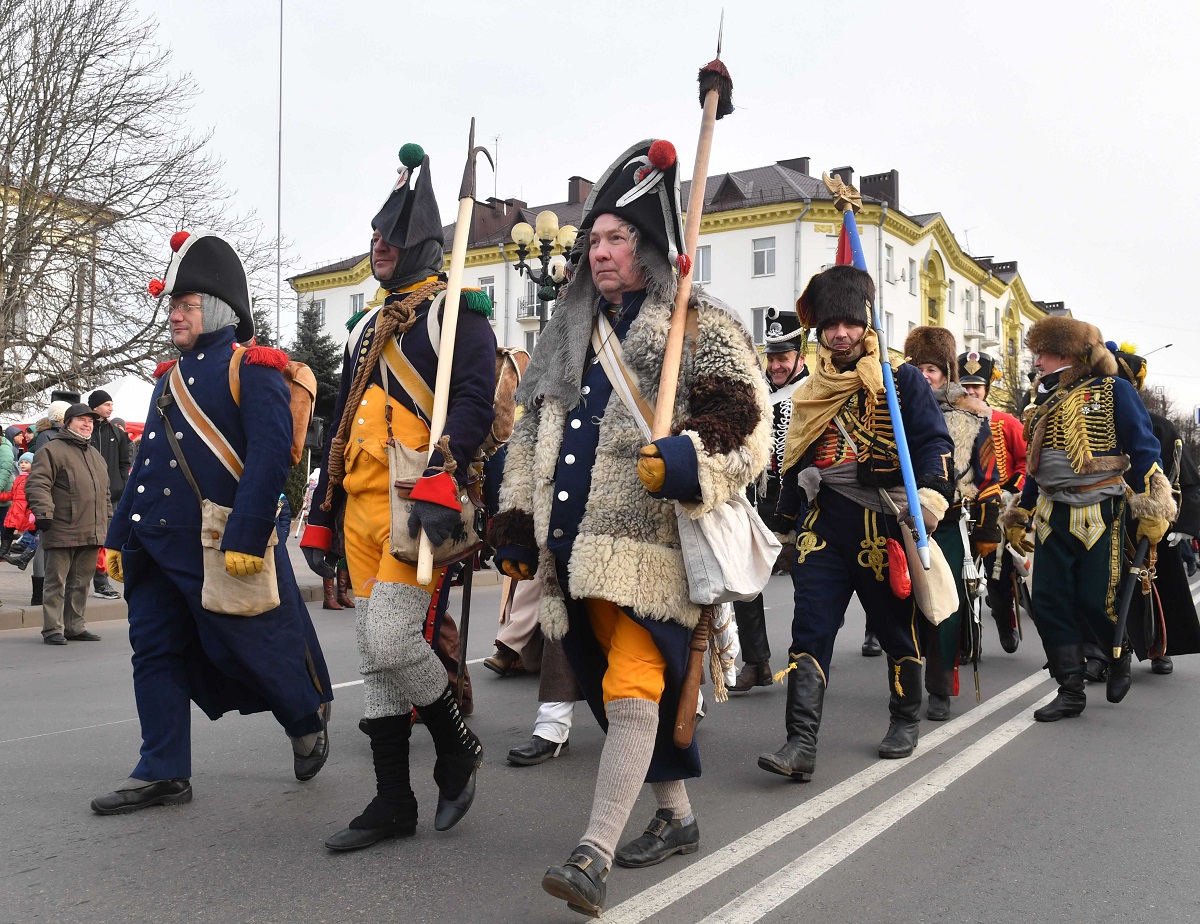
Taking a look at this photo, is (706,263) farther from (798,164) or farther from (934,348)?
(934,348)

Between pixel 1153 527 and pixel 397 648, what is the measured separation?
4962mm

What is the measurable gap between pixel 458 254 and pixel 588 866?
2026 millimetres

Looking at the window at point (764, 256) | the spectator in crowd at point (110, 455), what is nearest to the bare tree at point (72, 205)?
the spectator in crowd at point (110, 455)

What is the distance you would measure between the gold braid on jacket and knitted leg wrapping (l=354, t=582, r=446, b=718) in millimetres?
588

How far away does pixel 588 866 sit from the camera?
10.3 feet

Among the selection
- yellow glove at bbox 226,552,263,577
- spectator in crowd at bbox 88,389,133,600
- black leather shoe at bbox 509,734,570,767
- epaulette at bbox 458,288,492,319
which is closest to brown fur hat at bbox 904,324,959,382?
black leather shoe at bbox 509,734,570,767

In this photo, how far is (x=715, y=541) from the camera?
3.49 meters

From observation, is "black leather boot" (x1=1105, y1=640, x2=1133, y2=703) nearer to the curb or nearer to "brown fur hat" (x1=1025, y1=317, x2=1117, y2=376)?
"brown fur hat" (x1=1025, y1=317, x2=1117, y2=376)

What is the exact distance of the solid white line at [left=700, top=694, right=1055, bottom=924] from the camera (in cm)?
343

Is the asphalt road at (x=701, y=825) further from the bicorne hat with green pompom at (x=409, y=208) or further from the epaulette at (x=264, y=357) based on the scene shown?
the bicorne hat with green pompom at (x=409, y=208)

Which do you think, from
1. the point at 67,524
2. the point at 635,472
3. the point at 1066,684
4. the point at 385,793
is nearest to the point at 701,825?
the point at 385,793

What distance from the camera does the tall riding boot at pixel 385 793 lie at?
3.88 metres

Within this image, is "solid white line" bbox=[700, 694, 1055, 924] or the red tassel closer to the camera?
"solid white line" bbox=[700, 694, 1055, 924]

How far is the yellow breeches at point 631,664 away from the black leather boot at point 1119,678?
4.38 metres
